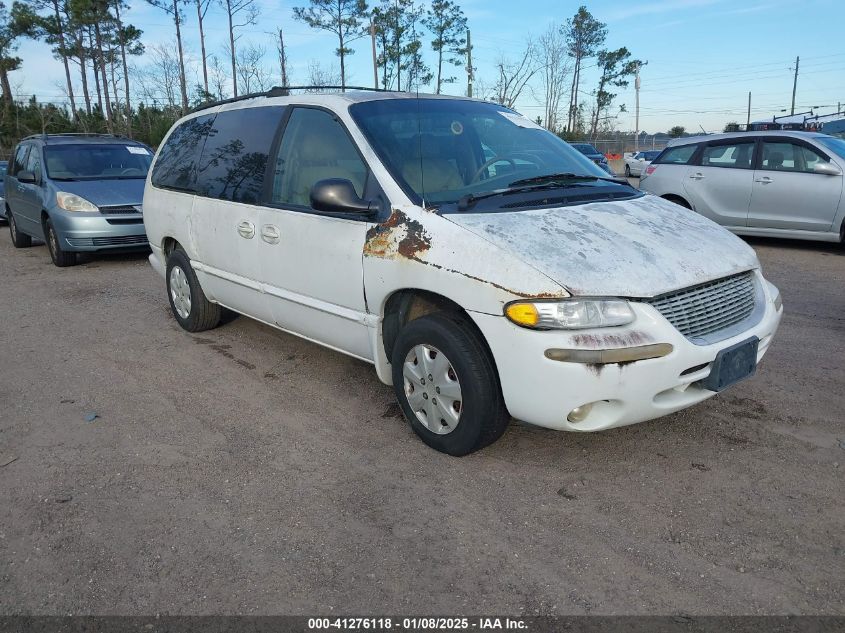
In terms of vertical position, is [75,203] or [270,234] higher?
[270,234]

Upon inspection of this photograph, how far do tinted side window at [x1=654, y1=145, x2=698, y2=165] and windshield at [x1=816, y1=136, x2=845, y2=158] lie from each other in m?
1.66

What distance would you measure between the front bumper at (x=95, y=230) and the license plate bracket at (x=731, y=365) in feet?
26.6

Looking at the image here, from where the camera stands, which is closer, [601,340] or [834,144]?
[601,340]

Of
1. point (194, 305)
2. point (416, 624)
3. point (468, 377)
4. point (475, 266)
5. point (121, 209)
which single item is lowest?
point (416, 624)

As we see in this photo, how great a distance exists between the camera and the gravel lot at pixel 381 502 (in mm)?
2479

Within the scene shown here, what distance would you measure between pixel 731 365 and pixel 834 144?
24.4 ft

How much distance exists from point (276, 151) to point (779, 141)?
7.59 m

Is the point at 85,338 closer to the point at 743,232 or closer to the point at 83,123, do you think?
the point at 743,232

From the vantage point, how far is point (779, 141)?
9.12m

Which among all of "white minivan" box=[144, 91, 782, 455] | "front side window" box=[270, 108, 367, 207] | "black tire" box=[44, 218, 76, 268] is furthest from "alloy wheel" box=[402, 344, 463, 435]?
"black tire" box=[44, 218, 76, 268]

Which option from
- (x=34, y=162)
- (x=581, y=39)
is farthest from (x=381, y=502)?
(x=581, y=39)

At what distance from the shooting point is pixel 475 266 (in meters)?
3.05

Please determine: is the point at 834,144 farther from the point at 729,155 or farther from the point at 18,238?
the point at 18,238

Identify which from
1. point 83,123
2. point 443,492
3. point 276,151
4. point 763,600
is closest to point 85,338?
point 276,151
